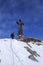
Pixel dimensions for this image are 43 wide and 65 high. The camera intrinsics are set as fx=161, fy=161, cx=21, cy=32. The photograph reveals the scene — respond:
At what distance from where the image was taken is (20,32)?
59188 mm

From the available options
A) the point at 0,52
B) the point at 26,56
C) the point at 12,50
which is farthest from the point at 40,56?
the point at 0,52

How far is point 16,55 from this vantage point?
35.2 meters

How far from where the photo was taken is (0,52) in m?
35.2

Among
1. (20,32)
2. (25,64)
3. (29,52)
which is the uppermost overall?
(20,32)

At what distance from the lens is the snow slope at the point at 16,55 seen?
105ft

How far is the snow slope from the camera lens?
32.1 m

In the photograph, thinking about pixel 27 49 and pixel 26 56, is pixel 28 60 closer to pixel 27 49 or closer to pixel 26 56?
pixel 26 56

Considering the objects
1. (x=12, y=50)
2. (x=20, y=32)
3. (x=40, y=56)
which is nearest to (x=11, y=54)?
(x=12, y=50)

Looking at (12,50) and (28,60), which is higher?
(12,50)

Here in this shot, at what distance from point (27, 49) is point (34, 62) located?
21.8 ft

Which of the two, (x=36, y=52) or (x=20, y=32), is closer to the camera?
(x=36, y=52)

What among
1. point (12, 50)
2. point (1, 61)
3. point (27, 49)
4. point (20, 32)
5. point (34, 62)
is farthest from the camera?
point (20, 32)

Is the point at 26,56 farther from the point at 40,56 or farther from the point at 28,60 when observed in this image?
the point at 40,56

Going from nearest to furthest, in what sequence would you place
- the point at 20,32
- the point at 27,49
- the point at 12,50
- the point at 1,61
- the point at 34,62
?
the point at 1,61
the point at 34,62
the point at 12,50
the point at 27,49
the point at 20,32
